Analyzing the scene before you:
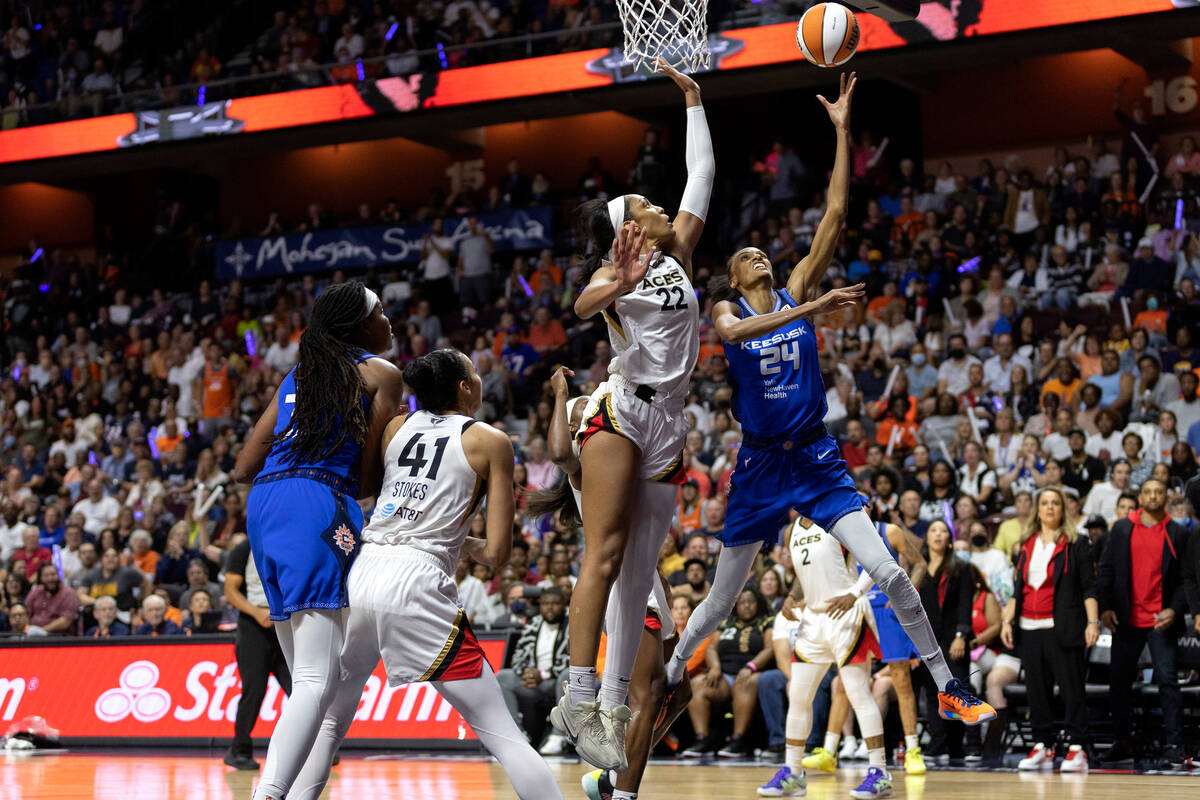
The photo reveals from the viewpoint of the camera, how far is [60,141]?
2316cm

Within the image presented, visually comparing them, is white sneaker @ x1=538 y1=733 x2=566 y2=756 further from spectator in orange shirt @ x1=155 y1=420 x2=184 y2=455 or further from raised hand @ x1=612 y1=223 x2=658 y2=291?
spectator in orange shirt @ x1=155 y1=420 x2=184 y2=455

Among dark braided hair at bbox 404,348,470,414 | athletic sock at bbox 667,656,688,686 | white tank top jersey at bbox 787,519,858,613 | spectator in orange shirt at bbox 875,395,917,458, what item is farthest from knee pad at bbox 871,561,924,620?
spectator in orange shirt at bbox 875,395,917,458

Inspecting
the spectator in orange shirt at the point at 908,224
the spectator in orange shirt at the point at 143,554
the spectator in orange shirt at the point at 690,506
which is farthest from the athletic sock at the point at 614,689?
the spectator in orange shirt at the point at 908,224

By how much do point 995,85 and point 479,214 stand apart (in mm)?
8155

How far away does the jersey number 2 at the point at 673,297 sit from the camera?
5.96 meters

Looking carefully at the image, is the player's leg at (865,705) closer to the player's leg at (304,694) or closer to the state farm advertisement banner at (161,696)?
the state farm advertisement banner at (161,696)

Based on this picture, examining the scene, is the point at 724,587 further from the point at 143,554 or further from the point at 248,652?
the point at 143,554

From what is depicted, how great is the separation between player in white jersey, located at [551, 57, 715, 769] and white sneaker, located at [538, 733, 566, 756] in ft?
A: 20.0

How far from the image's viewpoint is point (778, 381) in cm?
674

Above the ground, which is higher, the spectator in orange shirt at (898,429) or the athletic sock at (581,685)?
the spectator in orange shirt at (898,429)

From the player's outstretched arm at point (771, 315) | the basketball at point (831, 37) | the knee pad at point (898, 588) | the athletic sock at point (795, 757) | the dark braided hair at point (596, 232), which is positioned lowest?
the athletic sock at point (795, 757)

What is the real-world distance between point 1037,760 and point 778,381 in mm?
5332

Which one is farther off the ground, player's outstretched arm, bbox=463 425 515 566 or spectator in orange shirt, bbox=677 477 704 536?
player's outstretched arm, bbox=463 425 515 566

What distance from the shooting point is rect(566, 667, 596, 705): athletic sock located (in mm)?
5746
